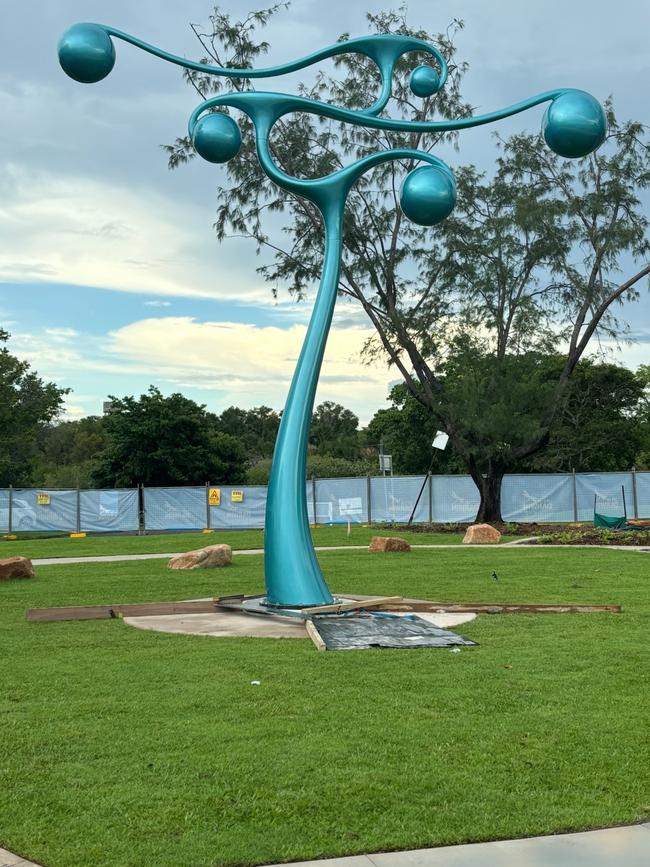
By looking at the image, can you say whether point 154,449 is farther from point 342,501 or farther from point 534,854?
point 534,854

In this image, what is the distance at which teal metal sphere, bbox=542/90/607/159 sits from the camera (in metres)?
9.66

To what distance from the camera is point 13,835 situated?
3.76 m

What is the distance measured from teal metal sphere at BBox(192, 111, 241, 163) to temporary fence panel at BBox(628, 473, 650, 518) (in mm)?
22068

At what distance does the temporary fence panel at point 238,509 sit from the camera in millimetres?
31609

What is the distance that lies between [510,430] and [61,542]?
43.0ft

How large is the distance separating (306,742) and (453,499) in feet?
86.4

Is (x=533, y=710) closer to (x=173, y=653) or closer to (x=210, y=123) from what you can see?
(x=173, y=653)

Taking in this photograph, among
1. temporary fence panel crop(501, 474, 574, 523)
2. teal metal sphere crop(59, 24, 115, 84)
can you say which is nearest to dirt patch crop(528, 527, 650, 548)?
temporary fence panel crop(501, 474, 574, 523)

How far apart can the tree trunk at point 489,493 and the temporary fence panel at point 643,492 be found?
4.44 meters

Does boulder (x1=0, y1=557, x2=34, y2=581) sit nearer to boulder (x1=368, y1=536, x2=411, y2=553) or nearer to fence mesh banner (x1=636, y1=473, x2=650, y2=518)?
boulder (x1=368, y1=536, x2=411, y2=553)

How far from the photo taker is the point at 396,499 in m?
31.2

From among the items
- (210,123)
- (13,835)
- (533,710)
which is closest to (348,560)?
(210,123)

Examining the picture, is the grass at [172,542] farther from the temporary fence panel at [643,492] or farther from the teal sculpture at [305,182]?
the teal sculpture at [305,182]

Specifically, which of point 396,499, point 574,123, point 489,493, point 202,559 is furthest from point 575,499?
point 574,123
